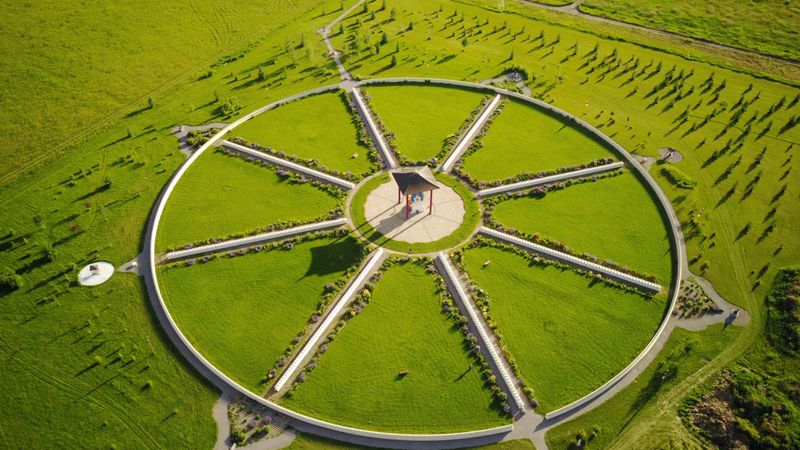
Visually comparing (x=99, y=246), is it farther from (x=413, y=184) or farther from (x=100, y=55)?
(x=100, y=55)

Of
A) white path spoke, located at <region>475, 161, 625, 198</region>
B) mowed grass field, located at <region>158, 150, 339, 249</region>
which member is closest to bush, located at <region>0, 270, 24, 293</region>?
mowed grass field, located at <region>158, 150, 339, 249</region>

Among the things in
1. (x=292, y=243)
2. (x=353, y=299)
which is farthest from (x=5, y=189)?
(x=353, y=299)

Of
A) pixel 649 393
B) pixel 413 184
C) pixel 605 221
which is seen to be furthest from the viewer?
pixel 605 221

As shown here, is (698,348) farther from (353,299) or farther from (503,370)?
(353,299)

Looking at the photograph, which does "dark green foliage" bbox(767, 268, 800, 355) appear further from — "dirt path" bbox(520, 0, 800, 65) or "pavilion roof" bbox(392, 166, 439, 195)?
"dirt path" bbox(520, 0, 800, 65)

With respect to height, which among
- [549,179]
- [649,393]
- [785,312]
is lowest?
[785,312]

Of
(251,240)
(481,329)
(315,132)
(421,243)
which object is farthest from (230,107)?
(481,329)

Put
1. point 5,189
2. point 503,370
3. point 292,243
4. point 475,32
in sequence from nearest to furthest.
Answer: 1. point 503,370
2. point 292,243
3. point 5,189
4. point 475,32
